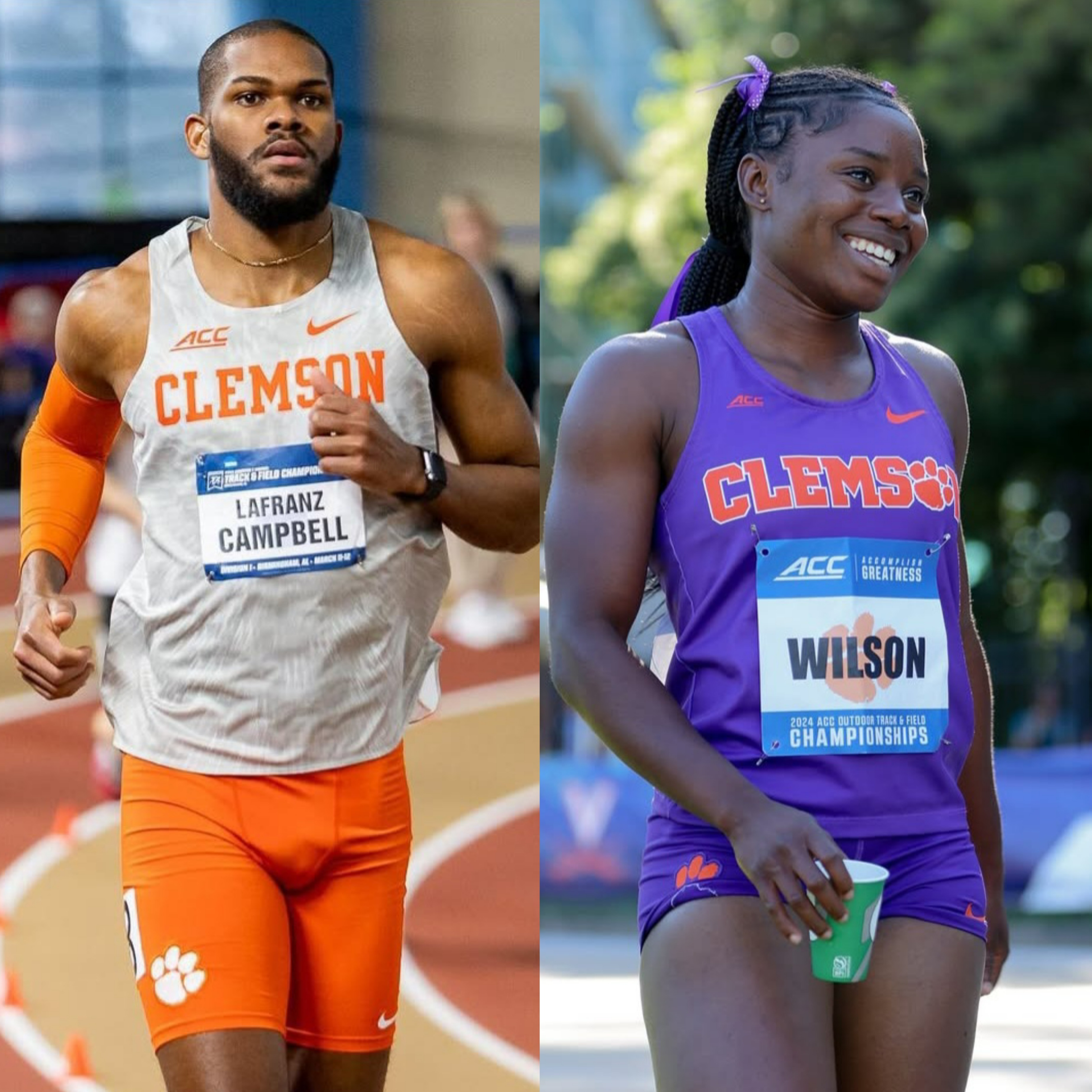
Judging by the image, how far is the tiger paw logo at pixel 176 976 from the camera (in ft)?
12.0

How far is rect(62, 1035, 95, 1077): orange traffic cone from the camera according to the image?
5.00 metres

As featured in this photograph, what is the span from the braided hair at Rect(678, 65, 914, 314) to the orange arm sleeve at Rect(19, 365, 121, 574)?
109cm

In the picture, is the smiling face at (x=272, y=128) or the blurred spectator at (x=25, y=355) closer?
the smiling face at (x=272, y=128)

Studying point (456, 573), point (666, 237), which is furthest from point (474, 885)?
point (666, 237)

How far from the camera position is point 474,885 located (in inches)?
201

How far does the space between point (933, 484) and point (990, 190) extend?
16.5 m

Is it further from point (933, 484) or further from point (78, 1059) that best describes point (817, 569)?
point (78, 1059)

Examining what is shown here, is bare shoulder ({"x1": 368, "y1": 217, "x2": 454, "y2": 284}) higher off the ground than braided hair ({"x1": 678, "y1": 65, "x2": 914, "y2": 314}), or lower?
lower

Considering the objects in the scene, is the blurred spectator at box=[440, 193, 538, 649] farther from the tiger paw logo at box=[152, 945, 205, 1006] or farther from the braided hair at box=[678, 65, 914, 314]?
the tiger paw logo at box=[152, 945, 205, 1006]

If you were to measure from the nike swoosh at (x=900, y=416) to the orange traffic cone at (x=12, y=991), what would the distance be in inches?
109

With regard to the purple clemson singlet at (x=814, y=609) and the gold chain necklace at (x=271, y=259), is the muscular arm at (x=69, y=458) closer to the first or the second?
the gold chain necklace at (x=271, y=259)

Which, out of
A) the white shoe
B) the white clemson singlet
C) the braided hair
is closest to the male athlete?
the white clemson singlet

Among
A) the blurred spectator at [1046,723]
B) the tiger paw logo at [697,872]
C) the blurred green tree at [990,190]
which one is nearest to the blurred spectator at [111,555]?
the tiger paw logo at [697,872]

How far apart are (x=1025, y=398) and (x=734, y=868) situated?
1773 cm
